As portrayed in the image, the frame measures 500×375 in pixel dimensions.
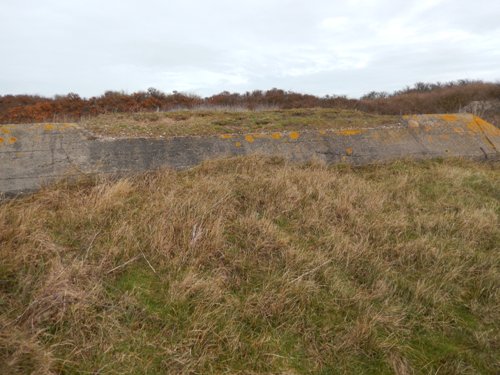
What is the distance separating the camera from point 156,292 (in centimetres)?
266

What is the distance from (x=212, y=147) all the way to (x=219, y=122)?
1076 mm

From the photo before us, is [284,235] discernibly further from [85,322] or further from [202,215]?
[85,322]

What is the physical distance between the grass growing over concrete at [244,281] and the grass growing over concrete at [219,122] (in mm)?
1699

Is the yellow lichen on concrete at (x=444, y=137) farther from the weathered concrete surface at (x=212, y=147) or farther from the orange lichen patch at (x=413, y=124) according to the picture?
the orange lichen patch at (x=413, y=124)

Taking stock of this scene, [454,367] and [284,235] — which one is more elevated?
[284,235]

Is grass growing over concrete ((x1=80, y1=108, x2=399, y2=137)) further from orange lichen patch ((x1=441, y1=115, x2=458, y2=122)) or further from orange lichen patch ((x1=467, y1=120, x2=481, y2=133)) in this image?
orange lichen patch ((x1=467, y1=120, x2=481, y2=133))

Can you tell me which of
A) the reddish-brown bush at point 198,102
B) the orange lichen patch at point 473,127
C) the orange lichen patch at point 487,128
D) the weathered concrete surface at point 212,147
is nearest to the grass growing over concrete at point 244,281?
the weathered concrete surface at point 212,147

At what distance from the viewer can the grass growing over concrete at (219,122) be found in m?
5.92

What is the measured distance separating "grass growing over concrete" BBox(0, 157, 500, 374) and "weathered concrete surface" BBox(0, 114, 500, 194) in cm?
67

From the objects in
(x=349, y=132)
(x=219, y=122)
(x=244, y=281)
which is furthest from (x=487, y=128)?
(x=244, y=281)

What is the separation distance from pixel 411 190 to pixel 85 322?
13.7 feet

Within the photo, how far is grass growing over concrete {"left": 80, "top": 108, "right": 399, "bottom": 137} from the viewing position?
5918mm

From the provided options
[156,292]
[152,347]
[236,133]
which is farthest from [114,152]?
[152,347]

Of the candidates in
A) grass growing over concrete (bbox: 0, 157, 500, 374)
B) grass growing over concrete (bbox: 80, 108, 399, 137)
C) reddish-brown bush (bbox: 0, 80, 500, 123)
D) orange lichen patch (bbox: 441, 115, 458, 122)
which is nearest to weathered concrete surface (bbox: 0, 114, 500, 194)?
orange lichen patch (bbox: 441, 115, 458, 122)
